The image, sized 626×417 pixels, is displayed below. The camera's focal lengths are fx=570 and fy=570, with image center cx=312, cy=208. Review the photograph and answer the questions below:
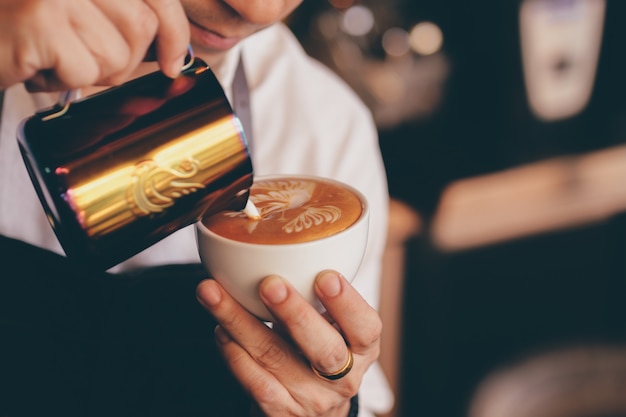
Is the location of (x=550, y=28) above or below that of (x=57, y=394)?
above

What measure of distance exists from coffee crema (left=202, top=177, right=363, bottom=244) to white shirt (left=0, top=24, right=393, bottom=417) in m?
0.40

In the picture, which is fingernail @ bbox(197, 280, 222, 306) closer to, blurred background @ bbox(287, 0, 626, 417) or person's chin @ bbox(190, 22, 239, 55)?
person's chin @ bbox(190, 22, 239, 55)

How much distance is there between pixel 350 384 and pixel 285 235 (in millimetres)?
287

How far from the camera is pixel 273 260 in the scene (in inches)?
25.6

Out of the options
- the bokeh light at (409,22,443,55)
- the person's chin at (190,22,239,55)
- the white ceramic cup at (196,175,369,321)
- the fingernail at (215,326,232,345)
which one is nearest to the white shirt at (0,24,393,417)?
the person's chin at (190,22,239,55)

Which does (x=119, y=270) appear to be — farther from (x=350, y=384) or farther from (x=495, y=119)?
(x=495, y=119)

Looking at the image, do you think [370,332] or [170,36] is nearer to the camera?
[170,36]

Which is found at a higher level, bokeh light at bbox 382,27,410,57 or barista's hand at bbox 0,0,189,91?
barista's hand at bbox 0,0,189,91

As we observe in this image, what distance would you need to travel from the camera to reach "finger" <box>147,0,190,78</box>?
0.64 metres

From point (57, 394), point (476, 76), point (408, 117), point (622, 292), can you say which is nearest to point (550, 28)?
point (476, 76)

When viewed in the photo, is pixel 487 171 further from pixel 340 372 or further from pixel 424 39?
pixel 340 372

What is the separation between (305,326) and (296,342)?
0.04 metres

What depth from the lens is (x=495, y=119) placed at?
2143 mm

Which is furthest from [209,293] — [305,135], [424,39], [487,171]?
[424,39]
